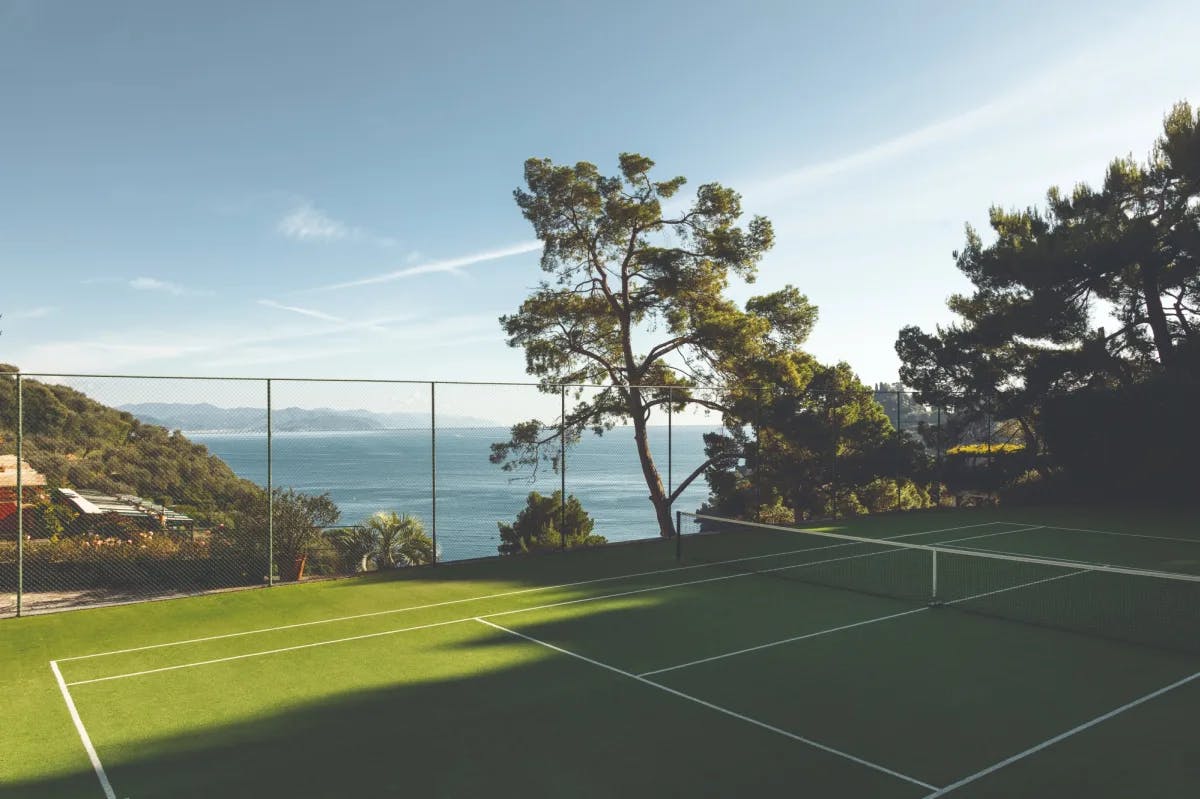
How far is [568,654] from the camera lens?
847cm

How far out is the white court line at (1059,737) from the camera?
5250 mm

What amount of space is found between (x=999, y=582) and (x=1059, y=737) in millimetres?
6610

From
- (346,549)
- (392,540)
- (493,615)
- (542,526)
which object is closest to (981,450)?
(392,540)

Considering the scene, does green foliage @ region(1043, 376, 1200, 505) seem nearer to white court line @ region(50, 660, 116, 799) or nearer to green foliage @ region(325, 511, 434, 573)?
green foliage @ region(325, 511, 434, 573)

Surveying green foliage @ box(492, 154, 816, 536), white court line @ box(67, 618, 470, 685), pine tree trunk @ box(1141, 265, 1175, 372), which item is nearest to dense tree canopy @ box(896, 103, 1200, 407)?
pine tree trunk @ box(1141, 265, 1175, 372)

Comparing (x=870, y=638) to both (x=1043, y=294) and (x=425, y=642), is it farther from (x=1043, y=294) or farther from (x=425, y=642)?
(x=1043, y=294)

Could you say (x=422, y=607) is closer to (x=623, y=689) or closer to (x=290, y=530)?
(x=290, y=530)

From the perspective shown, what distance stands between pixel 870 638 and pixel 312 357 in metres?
89.2

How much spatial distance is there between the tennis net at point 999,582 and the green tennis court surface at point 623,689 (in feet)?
0.24

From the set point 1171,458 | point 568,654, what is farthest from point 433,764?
point 1171,458

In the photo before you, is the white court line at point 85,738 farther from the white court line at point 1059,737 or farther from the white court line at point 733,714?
the white court line at point 1059,737

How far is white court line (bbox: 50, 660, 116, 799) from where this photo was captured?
17.6 ft

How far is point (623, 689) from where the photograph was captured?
24.0ft

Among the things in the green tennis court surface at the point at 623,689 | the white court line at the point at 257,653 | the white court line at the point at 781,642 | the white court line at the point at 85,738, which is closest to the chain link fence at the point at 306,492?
the green tennis court surface at the point at 623,689
